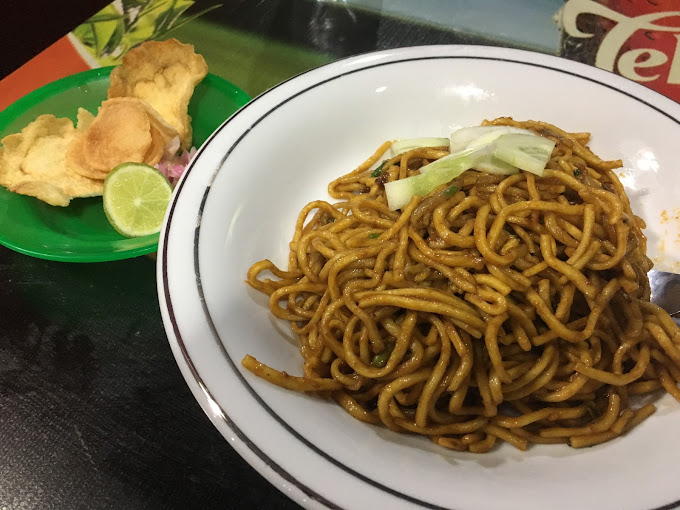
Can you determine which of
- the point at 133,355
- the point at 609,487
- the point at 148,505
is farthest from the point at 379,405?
the point at 133,355

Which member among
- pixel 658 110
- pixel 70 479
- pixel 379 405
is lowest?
pixel 70 479

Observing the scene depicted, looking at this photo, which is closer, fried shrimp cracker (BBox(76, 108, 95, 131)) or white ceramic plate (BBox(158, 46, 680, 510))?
white ceramic plate (BBox(158, 46, 680, 510))

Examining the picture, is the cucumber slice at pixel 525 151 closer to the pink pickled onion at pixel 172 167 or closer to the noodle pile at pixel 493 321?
the noodle pile at pixel 493 321

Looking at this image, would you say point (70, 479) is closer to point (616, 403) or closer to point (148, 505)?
point (148, 505)

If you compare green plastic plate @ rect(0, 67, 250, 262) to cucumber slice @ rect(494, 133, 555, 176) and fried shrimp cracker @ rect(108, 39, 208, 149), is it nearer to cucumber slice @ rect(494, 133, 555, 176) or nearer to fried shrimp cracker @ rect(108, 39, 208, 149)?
fried shrimp cracker @ rect(108, 39, 208, 149)

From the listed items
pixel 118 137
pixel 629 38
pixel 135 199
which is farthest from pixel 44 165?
pixel 629 38

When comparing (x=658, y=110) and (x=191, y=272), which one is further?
(x=658, y=110)

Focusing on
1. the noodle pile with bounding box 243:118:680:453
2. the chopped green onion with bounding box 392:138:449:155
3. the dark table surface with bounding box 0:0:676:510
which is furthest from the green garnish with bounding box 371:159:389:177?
the dark table surface with bounding box 0:0:676:510
